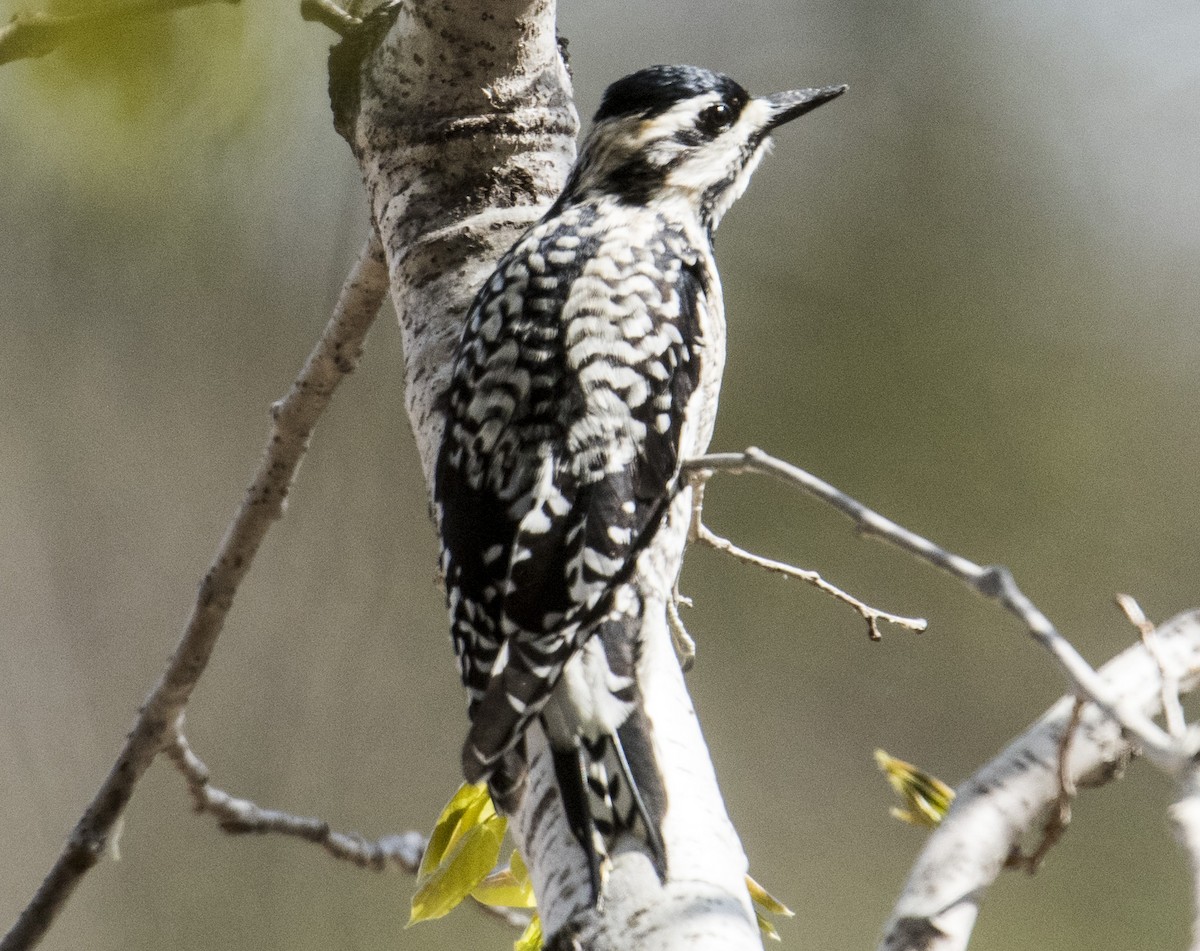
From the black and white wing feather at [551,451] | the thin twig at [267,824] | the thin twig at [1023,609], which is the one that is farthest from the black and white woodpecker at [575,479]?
the thin twig at [267,824]

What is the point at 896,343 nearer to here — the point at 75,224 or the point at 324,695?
the point at 324,695

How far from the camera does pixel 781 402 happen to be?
13.8 feet

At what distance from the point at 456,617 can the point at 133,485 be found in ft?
8.91

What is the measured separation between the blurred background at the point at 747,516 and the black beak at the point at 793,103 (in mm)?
1082

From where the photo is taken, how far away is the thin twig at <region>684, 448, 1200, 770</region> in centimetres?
65

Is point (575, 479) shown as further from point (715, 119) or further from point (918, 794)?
point (715, 119)

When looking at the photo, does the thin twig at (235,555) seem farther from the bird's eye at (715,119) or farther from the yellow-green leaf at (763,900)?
the yellow-green leaf at (763,900)

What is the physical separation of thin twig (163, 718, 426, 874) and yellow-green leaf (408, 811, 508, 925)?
0.61 metres

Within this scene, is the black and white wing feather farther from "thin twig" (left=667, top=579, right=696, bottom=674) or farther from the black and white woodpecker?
"thin twig" (left=667, top=579, right=696, bottom=674)

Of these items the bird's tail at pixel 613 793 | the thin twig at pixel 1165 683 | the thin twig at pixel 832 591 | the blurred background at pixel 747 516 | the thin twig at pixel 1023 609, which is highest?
the thin twig at pixel 1023 609

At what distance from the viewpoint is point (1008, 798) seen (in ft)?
2.86

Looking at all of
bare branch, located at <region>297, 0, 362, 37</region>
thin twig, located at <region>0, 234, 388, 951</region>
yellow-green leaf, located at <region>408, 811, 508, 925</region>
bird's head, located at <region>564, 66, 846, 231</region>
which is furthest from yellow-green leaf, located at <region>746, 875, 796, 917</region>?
bare branch, located at <region>297, 0, 362, 37</region>

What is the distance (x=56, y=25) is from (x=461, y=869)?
868 millimetres

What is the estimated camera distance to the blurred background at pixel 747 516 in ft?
11.9
